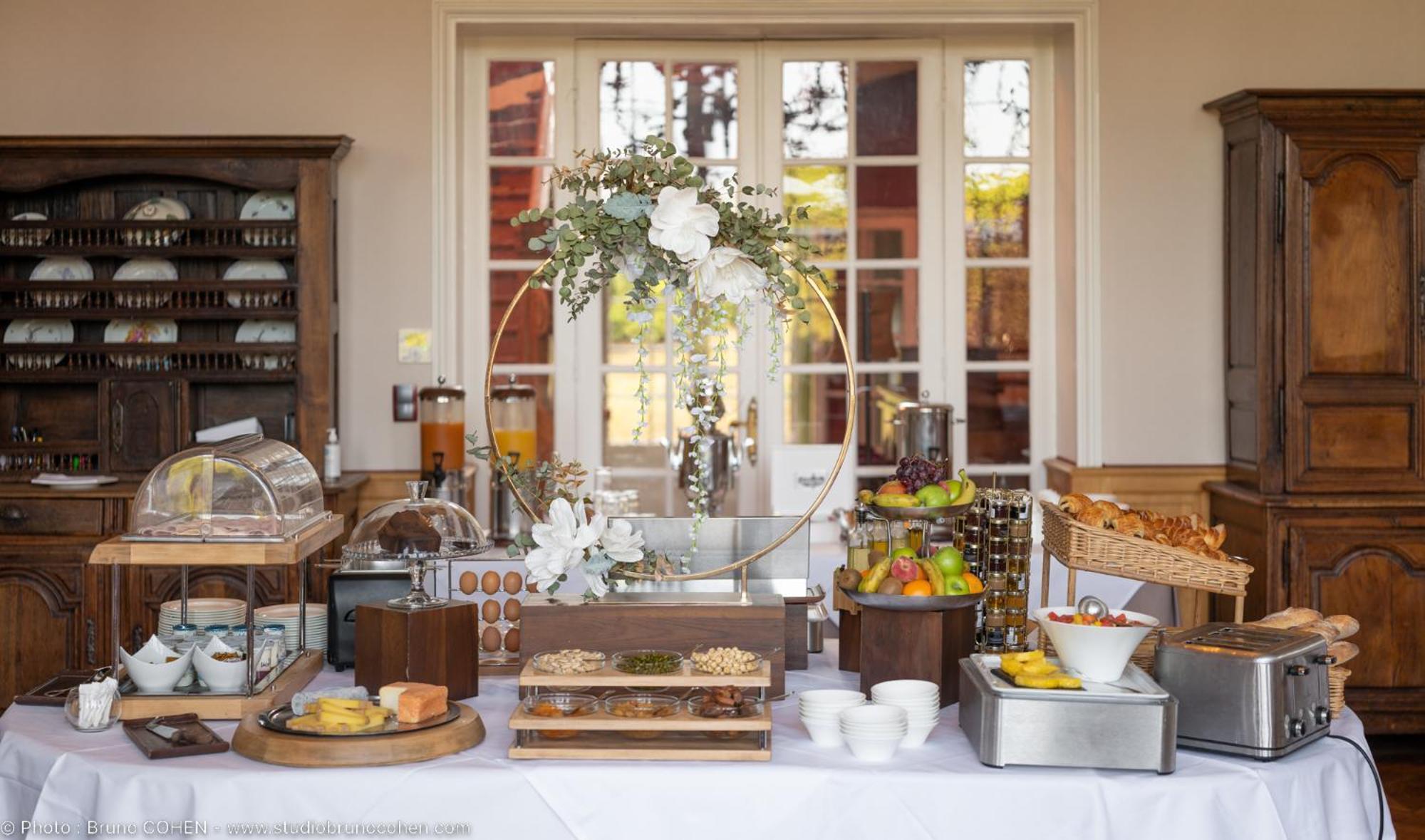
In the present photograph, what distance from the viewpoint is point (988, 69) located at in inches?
221

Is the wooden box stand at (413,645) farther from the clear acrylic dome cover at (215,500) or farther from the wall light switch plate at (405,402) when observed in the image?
the wall light switch plate at (405,402)

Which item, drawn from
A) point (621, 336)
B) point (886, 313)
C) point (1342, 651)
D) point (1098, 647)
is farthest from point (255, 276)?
point (1342, 651)

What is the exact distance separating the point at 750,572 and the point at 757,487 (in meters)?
2.79

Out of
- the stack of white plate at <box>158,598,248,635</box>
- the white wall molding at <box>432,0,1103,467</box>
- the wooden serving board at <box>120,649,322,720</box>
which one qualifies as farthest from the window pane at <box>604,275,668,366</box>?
the wooden serving board at <box>120,649,322,720</box>

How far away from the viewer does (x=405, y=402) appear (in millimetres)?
5285

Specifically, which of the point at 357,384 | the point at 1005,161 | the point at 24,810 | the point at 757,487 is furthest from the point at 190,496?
the point at 1005,161

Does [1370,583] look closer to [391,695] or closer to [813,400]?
[813,400]

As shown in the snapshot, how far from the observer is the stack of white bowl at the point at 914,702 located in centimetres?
219

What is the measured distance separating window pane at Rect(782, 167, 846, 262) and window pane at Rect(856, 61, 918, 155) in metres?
0.15

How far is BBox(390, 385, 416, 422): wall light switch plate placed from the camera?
5285mm

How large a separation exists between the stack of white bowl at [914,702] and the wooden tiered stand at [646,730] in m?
0.19

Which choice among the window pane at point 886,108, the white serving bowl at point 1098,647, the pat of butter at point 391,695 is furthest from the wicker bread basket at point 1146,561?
the window pane at point 886,108

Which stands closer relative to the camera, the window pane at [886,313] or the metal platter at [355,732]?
the metal platter at [355,732]

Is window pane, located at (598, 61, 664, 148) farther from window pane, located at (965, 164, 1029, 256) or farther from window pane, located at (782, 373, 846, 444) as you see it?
window pane, located at (965, 164, 1029, 256)
